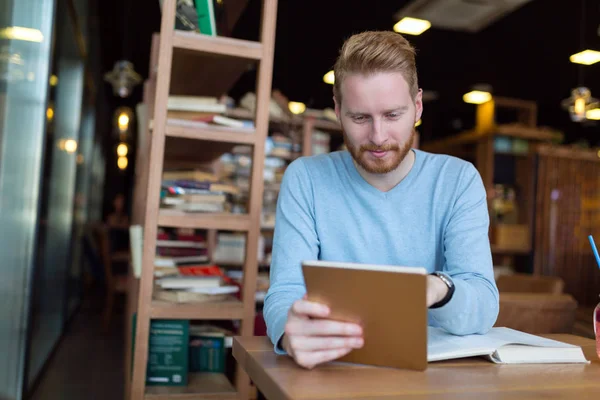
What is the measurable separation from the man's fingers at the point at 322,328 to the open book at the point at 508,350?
7.7 inches

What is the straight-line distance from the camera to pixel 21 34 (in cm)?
293

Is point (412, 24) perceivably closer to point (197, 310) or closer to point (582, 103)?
point (582, 103)

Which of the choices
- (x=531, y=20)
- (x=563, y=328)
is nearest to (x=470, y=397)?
(x=563, y=328)

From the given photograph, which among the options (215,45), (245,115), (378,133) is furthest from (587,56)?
(378,133)

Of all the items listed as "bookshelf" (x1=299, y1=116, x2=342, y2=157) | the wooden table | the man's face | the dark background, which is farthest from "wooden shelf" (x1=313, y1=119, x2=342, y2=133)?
the wooden table

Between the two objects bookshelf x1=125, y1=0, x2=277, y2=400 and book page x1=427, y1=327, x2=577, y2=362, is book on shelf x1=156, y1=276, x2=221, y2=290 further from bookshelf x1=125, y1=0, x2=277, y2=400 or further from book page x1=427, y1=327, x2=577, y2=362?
book page x1=427, y1=327, x2=577, y2=362

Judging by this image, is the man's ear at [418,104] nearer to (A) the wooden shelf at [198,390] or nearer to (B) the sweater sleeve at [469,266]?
(B) the sweater sleeve at [469,266]

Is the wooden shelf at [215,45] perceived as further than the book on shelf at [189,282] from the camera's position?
No

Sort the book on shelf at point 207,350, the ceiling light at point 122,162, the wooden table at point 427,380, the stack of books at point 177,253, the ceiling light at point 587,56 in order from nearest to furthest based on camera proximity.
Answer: the wooden table at point 427,380, the book on shelf at point 207,350, the stack of books at point 177,253, the ceiling light at point 587,56, the ceiling light at point 122,162

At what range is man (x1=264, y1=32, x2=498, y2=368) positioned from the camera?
1.28 metres

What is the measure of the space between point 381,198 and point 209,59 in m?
1.11

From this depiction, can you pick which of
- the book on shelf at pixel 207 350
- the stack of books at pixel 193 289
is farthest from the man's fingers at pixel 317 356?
the book on shelf at pixel 207 350

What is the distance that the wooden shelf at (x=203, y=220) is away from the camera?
6.61 ft

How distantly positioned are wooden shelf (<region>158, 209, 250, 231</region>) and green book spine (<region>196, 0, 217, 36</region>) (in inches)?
27.7
